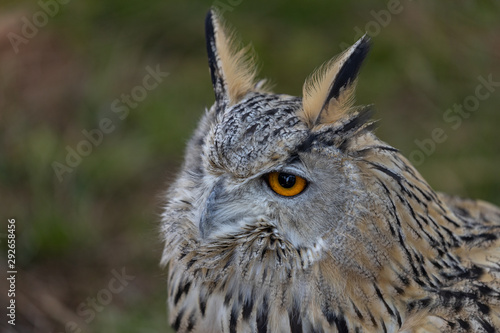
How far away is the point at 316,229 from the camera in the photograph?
192 centimetres

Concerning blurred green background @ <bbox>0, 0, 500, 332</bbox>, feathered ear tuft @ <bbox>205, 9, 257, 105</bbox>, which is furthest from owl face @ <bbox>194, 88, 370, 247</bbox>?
blurred green background @ <bbox>0, 0, 500, 332</bbox>

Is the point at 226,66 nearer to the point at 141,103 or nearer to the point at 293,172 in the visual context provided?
the point at 293,172

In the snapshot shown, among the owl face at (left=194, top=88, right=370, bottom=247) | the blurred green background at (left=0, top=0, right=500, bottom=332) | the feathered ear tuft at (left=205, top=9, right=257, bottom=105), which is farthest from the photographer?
the blurred green background at (left=0, top=0, right=500, bottom=332)

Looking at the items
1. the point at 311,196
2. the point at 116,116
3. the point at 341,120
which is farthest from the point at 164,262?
the point at 116,116

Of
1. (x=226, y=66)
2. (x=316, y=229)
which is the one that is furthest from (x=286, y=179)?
(x=226, y=66)

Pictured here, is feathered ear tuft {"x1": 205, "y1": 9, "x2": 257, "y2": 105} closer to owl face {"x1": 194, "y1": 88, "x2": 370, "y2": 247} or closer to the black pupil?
owl face {"x1": 194, "y1": 88, "x2": 370, "y2": 247}

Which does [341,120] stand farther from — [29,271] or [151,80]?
[151,80]

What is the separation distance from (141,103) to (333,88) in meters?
2.93

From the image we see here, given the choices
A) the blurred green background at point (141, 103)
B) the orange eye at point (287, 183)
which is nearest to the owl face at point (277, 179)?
the orange eye at point (287, 183)

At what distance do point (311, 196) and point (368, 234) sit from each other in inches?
9.3

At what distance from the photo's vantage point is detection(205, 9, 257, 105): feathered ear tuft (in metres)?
2.26

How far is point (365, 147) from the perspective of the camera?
2000 millimetres

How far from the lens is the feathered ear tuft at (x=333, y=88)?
1993mm

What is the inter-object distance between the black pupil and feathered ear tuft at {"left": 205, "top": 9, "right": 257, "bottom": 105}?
416 mm
